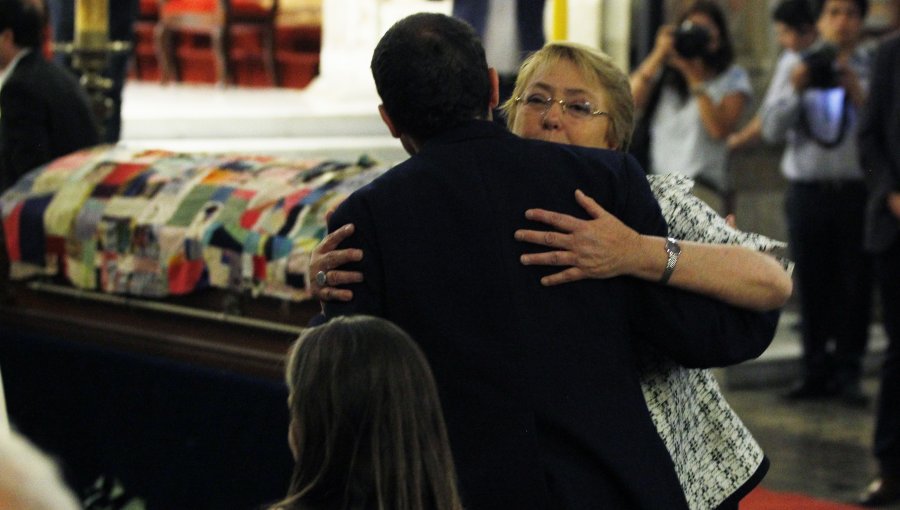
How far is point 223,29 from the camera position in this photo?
14.0 meters

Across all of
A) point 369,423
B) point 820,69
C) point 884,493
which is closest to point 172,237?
point 369,423

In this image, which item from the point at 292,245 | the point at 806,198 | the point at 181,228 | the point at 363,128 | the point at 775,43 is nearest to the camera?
the point at 292,245

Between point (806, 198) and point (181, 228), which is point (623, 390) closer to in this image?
point (181, 228)

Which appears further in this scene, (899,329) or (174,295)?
(899,329)

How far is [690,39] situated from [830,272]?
122 cm

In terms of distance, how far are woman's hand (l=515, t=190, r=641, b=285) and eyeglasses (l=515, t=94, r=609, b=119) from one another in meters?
0.35

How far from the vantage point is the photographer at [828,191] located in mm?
6094

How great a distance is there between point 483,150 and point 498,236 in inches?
5.1

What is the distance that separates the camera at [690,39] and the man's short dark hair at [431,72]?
411cm

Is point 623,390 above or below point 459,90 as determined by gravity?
below

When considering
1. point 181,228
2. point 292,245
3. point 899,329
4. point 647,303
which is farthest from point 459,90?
point 899,329

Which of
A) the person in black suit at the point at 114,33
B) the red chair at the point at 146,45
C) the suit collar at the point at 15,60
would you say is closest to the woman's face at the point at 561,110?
the suit collar at the point at 15,60

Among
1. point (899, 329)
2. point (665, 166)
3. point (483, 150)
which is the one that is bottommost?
A: point (899, 329)

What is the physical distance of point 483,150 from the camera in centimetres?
206
